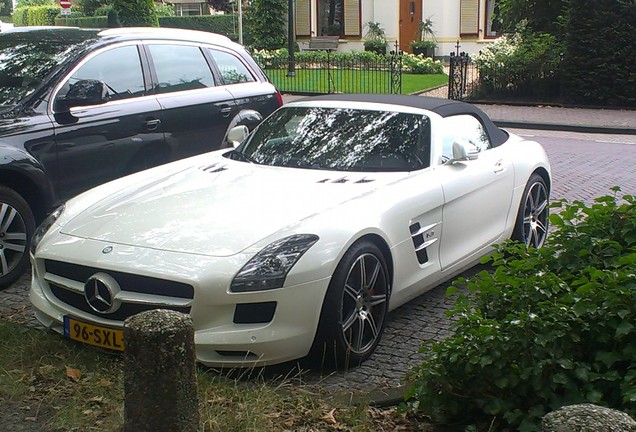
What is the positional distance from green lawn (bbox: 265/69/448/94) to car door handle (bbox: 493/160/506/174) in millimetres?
14277

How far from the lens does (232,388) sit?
4066mm

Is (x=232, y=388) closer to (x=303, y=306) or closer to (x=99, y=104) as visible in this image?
(x=303, y=306)

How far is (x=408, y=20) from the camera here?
33.5m

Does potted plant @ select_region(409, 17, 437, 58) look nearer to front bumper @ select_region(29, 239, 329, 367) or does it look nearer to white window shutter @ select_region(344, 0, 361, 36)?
white window shutter @ select_region(344, 0, 361, 36)

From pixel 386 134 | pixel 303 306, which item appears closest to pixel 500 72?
pixel 386 134

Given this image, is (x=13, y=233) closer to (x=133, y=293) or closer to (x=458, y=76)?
(x=133, y=293)

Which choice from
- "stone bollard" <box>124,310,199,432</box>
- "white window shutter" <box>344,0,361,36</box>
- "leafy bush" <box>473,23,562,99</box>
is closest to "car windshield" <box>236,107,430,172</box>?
"stone bollard" <box>124,310,199,432</box>

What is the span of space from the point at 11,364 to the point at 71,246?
731 millimetres

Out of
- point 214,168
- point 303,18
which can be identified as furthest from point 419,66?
point 214,168

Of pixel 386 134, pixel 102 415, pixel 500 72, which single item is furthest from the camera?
pixel 500 72

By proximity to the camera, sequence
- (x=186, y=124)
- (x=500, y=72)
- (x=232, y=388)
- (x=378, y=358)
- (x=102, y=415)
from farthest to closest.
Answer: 1. (x=500, y=72)
2. (x=186, y=124)
3. (x=378, y=358)
4. (x=232, y=388)
5. (x=102, y=415)

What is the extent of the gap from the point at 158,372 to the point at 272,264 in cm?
124

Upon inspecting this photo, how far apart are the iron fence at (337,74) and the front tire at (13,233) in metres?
14.9

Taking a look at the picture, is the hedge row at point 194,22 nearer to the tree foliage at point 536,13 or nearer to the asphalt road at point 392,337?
the tree foliage at point 536,13
